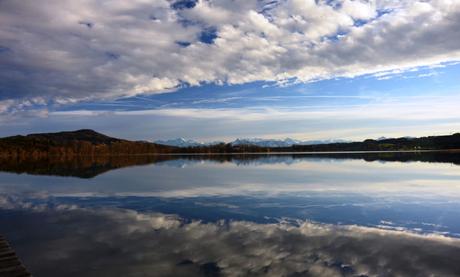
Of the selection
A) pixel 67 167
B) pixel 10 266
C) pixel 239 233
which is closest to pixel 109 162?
pixel 67 167

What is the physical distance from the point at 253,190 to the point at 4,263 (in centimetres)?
2031

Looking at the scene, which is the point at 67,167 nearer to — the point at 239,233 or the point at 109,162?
the point at 109,162

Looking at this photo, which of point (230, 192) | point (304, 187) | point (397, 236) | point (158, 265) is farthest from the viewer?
point (304, 187)

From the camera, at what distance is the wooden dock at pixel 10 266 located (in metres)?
9.65

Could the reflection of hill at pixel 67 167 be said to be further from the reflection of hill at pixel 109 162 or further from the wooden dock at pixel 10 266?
the wooden dock at pixel 10 266

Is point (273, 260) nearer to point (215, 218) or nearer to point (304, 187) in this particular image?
point (215, 218)

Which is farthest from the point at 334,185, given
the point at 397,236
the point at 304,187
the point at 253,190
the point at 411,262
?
the point at 411,262

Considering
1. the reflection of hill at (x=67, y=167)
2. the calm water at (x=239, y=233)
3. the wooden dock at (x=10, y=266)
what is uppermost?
the reflection of hill at (x=67, y=167)

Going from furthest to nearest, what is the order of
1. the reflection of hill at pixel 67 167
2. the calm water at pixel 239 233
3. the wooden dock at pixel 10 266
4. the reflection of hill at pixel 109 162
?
the reflection of hill at pixel 109 162
the reflection of hill at pixel 67 167
the calm water at pixel 239 233
the wooden dock at pixel 10 266

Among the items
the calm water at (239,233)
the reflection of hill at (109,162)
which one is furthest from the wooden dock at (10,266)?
the reflection of hill at (109,162)

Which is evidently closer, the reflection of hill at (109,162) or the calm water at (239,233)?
the calm water at (239,233)

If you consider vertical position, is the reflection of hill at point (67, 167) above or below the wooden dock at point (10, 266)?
above

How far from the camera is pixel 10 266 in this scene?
10.3 metres

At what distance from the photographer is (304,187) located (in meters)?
30.5
